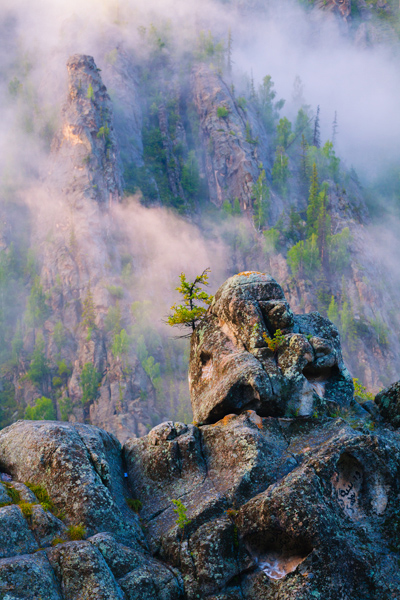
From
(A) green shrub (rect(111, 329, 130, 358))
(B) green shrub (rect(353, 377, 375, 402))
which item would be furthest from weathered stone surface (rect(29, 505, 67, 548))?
(A) green shrub (rect(111, 329, 130, 358))

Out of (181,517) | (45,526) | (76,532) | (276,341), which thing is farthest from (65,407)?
(181,517)

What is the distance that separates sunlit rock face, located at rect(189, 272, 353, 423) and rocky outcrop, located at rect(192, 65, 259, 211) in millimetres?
114592

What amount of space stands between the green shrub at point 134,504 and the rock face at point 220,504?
4 cm

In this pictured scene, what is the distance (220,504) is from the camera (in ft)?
55.5

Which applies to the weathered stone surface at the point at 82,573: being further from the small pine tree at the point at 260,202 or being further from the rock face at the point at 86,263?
the small pine tree at the point at 260,202

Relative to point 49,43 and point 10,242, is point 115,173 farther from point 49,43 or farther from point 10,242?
point 49,43

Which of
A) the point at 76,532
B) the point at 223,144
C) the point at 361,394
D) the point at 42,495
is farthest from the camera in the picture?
the point at 223,144

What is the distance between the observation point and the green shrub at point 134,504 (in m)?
17.9

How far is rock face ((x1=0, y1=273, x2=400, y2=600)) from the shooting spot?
46.0ft

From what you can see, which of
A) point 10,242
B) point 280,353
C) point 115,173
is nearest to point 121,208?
point 115,173

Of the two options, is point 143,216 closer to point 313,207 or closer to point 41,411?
point 313,207

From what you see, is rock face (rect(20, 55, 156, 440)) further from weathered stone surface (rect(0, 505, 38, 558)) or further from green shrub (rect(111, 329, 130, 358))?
weathered stone surface (rect(0, 505, 38, 558))

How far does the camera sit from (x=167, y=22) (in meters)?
178

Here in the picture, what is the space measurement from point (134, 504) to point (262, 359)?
853 centimetres
